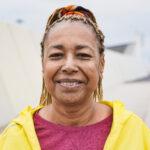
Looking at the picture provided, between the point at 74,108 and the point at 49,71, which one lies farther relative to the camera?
the point at 74,108

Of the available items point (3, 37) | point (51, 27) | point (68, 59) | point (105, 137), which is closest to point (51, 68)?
point (68, 59)

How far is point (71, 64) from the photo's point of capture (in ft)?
8.77

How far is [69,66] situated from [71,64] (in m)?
0.02

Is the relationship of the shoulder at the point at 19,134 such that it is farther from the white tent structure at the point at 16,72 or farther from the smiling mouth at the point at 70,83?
the white tent structure at the point at 16,72

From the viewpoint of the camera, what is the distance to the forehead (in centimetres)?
276

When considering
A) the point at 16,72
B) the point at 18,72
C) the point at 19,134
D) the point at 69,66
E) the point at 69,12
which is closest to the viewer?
the point at 69,66

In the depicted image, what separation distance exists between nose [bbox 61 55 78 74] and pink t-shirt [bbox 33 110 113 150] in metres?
0.33

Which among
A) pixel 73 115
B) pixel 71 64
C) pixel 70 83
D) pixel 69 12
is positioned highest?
pixel 69 12

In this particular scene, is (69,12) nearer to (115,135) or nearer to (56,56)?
(56,56)

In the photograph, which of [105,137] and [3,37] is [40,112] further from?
[3,37]

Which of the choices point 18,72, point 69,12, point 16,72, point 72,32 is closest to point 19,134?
point 72,32

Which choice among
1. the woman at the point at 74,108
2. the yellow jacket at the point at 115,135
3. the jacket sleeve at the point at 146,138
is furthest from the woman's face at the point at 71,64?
the jacket sleeve at the point at 146,138

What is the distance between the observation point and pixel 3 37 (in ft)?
37.2

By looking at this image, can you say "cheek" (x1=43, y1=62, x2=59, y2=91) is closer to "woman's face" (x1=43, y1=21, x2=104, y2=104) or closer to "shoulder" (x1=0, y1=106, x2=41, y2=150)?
"woman's face" (x1=43, y1=21, x2=104, y2=104)
